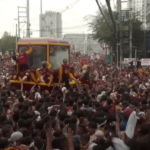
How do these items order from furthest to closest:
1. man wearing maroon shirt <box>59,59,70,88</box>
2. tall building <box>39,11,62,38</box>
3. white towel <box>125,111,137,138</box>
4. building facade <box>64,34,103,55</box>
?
building facade <box>64,34,103,55</box>, tall building <box>39,11,62,38</box>, man wearing maroon shirt <box>59,59,70,88</box>, white towel <box>125,111,137,138</box>

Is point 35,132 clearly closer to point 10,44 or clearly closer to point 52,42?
point 52,42

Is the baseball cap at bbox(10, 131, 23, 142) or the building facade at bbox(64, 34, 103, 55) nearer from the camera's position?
the baseball cap at bbox(10, 131, 23, 142)

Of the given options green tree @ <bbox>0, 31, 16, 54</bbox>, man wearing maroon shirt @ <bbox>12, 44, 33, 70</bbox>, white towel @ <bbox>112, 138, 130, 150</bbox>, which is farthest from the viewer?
green tree @ <bbox>0, 31, 16, 54</bbox>

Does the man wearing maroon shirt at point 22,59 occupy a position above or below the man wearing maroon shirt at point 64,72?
above

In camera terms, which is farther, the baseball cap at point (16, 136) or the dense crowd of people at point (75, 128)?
the baseball cap at point (16, 136)

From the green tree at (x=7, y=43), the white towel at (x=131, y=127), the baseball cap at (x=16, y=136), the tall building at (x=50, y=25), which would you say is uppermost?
the tall building at (x=50, y=25)

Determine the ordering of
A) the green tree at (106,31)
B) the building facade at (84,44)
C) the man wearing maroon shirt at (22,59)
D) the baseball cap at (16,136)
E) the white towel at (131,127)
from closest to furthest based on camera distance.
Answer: the white towel at (131,127), the baseball cap at (16,136), the man wearing maroon shirt at (22,59), the green tree at (106,31), the building facade at (84,44)

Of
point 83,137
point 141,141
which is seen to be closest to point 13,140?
point 83,137

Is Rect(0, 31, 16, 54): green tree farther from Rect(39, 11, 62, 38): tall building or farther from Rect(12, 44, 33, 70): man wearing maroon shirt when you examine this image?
Rect(12, 44, 33, 70): man wearing maroon shirt

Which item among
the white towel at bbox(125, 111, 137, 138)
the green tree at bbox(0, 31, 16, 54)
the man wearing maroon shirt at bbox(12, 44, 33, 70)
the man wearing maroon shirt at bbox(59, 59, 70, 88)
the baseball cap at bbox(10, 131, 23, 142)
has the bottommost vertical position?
the baseball cap at bbox(10, 131, 23, 142)

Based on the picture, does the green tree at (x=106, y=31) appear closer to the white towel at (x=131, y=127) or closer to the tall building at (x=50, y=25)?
the tall building at (x=50, y=25)

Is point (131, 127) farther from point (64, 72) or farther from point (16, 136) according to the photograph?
point (64, 72)

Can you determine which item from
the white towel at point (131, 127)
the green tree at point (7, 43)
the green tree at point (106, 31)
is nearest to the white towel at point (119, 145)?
the white towel at point (131, 127)

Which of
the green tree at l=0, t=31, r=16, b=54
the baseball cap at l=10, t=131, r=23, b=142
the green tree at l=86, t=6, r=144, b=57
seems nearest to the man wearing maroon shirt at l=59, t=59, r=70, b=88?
the baseball cap at l=10, t=131, r=23, b=142
